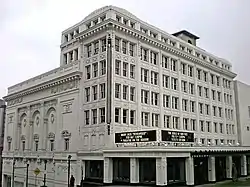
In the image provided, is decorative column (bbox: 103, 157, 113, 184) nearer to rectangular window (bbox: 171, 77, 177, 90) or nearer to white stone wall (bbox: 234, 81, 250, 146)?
rectangular window (bbox: 171, 77, 177, 90)

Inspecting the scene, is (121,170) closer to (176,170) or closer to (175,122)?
(176,170)

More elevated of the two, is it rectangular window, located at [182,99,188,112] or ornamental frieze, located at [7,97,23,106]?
ornamental frieze, located at [7,97,23,106]

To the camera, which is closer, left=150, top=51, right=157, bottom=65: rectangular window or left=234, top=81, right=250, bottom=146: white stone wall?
left=150, top=51, right=157, bottom=65: rectangular window

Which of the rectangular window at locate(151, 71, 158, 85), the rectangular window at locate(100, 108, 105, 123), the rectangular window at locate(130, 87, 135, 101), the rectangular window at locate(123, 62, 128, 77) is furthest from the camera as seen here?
the rectangular window at locate(151, 71, 158, 85)

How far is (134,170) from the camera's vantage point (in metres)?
32.6

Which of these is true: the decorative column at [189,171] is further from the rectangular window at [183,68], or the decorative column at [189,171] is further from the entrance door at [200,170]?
the rectangular window at [183,68]

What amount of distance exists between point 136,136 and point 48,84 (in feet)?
70.2

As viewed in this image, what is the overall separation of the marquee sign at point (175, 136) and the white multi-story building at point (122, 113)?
11cm

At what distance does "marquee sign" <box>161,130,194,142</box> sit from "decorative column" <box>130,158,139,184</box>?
4.04 meters

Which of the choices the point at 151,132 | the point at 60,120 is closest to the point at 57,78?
the point at 60,120

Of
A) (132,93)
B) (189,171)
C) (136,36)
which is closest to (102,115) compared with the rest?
(132,93)

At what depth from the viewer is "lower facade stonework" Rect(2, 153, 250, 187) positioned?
31.9 meters

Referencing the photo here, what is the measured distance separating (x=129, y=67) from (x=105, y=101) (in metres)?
6.16

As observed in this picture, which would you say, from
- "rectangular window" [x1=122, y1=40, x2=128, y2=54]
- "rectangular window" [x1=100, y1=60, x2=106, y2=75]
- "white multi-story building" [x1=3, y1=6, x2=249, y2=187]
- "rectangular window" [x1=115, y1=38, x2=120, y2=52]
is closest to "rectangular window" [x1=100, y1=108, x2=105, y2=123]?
"white multi-story building" [x1=3, y1=6, x2=249, y2=187]
